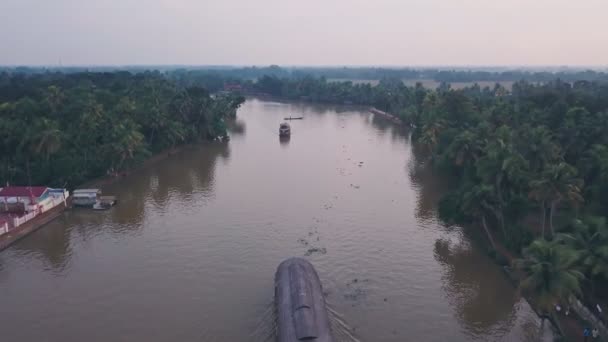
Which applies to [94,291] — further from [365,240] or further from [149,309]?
[365,240]

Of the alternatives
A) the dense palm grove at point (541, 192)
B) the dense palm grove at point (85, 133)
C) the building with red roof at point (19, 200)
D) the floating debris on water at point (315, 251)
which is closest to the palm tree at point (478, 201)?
the dense palm grove at point (541, 192)

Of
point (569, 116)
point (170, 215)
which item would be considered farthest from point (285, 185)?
point (569, 116)

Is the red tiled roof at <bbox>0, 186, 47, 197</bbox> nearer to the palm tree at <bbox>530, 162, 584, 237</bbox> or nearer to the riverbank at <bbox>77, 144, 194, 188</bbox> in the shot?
the riverbank at <bbox>77, 144, 194, 188</bbox>

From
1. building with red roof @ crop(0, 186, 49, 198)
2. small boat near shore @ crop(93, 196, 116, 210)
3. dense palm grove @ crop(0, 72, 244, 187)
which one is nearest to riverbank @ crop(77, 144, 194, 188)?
dense palm grove @ crop(0, 72, 244, 187)

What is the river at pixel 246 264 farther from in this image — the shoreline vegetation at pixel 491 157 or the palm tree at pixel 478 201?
the palm tree at pixel 478 201

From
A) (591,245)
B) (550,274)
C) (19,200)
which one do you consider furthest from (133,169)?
(591,245)
